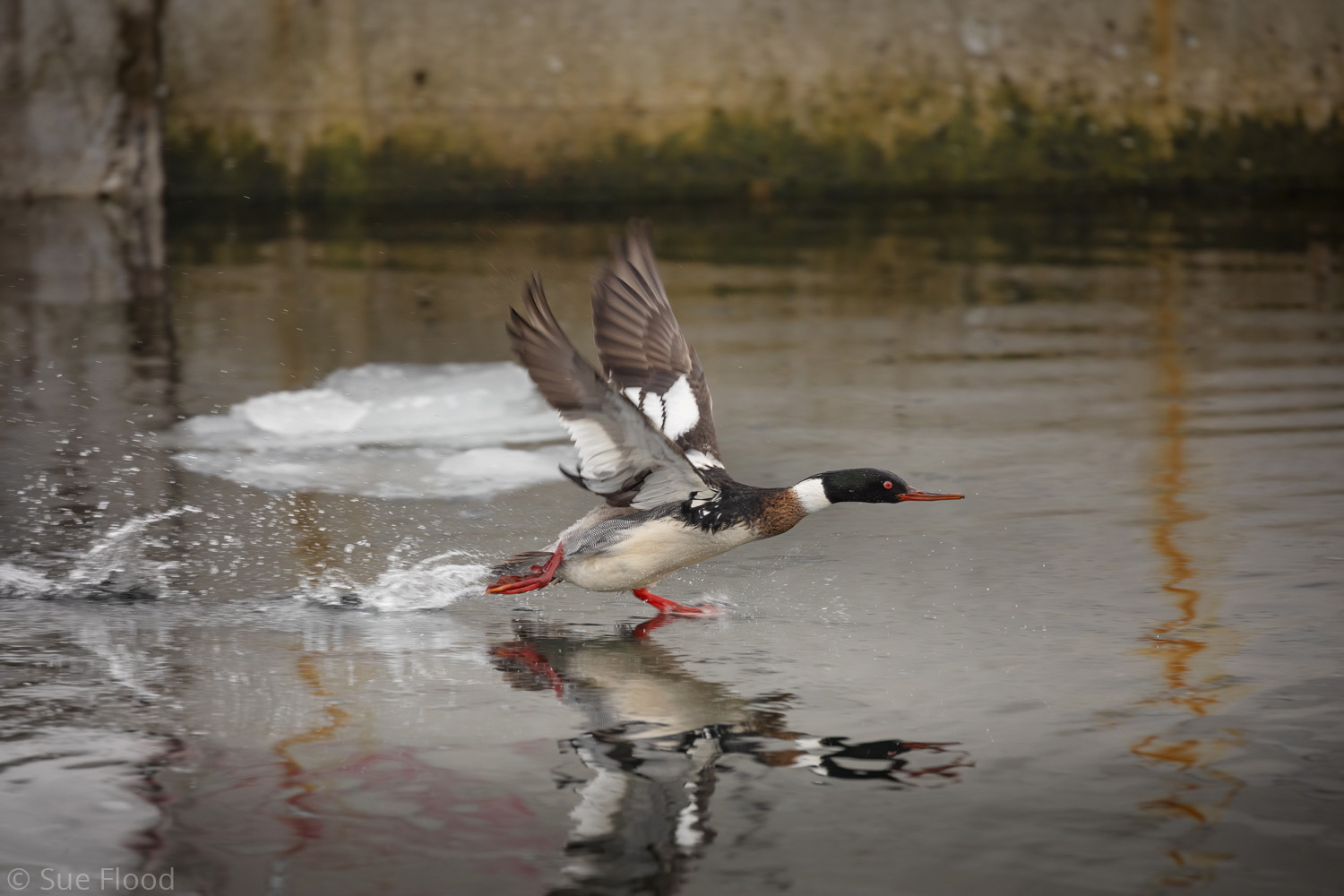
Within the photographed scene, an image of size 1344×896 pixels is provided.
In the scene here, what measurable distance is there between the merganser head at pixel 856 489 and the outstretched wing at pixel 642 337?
735 millimetres

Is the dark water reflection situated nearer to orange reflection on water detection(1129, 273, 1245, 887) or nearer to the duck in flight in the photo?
orange reflection on water detection(1129, 273, 1245, 887)

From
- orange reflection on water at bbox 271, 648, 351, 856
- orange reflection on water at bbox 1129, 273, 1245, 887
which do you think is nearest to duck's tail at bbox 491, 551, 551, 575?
orange reflection on water at bbox 271, 648, 351, 856

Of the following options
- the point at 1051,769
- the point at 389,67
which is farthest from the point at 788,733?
the point at 389,67

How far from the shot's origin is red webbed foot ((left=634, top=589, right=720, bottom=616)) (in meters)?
5.02

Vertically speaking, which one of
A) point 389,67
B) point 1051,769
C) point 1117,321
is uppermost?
point 389,67

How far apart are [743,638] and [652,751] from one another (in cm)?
93

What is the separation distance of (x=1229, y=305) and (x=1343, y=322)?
0.68m

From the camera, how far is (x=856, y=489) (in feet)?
16.7

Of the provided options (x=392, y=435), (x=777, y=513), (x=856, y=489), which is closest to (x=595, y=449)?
(x=777, y=513)

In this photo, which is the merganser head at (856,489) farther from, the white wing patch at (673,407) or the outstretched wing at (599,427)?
the white wing patch at (673,407)

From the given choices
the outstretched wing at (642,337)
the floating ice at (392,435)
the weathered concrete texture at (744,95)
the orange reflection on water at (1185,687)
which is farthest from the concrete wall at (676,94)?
the outstretched wing at (642,337)

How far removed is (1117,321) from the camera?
31.3 ft

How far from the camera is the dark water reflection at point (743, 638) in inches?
132

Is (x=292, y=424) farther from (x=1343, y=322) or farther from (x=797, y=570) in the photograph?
(x=1343, y=322)
